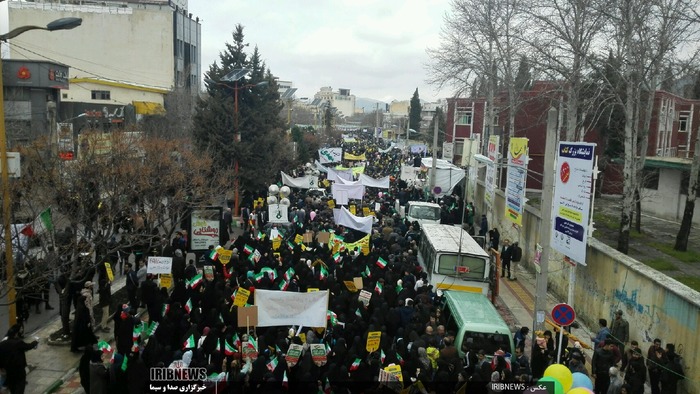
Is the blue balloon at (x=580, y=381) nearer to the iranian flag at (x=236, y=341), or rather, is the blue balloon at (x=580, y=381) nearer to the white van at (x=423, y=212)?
the iranian flag at (x=236, y=341)

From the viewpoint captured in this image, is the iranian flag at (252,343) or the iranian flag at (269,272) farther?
the iranian flag at (269,272)

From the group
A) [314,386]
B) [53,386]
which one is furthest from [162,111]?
[314,386]

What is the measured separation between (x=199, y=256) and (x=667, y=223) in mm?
19606

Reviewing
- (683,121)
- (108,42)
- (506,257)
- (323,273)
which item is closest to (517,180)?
(506,257)

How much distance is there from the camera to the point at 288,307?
12344 millimetres

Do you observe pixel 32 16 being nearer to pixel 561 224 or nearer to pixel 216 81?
pixel 216 81

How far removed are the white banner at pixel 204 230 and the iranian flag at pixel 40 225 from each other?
17.6 feet

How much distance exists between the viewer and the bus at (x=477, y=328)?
38.3 feet

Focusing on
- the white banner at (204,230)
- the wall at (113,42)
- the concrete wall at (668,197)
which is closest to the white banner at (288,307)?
the white banner at (204,230)

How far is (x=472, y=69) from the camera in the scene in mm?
33281

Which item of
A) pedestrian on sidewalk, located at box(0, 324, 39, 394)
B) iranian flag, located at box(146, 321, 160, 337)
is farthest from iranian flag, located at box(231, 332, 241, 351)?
pedestrian on sidewalk, located at box(0, 324, 39, 394)

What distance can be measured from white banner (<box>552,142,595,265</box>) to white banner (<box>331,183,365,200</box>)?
14526 millimetres

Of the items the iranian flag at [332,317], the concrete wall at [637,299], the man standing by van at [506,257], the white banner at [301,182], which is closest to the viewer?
the concrete wall at [637,299]

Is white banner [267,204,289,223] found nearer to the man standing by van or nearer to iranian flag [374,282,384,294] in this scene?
the man standing by van
